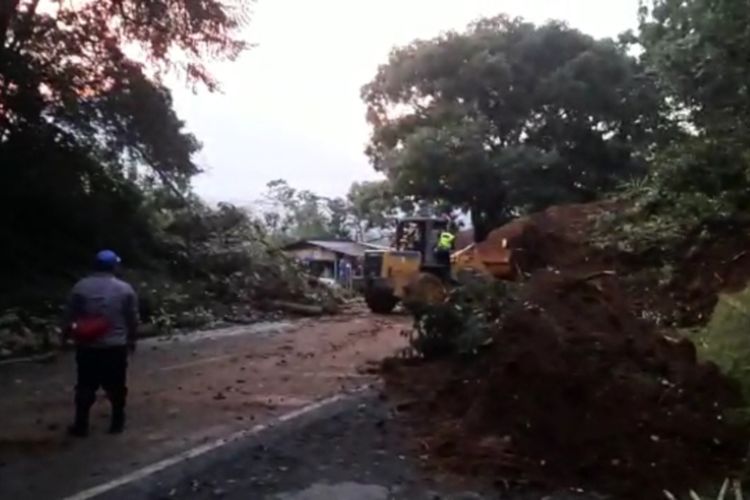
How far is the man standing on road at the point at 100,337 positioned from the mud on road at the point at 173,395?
290mm

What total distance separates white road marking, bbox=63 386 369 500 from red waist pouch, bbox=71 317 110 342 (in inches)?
55.8

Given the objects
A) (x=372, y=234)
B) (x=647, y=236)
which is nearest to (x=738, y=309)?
(x=647, y=236)

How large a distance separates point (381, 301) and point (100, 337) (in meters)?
18.2

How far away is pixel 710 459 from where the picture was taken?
7617 millimetres

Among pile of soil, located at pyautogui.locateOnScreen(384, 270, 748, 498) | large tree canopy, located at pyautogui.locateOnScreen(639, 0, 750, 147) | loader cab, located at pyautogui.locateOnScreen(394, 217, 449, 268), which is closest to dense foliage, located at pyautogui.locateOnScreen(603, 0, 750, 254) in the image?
large tree canopy, located at pyautogui.locateOnScreen(639, 0, 750, 147)

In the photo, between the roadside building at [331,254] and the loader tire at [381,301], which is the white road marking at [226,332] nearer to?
the loader tire at [381,301]

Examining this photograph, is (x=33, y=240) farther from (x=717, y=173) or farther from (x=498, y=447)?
(x=498, y=447)

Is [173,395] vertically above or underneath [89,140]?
underneath

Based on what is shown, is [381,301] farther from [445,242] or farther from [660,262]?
[660,262]

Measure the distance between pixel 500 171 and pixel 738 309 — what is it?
29355mm

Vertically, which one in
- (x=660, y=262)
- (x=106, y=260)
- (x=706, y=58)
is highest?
(x=706, y=58)

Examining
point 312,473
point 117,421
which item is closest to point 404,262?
point 117,421

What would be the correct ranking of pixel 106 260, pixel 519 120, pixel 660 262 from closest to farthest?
pixel 106 260, pixel 660 262, pixel 519 120

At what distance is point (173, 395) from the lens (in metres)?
11.8
